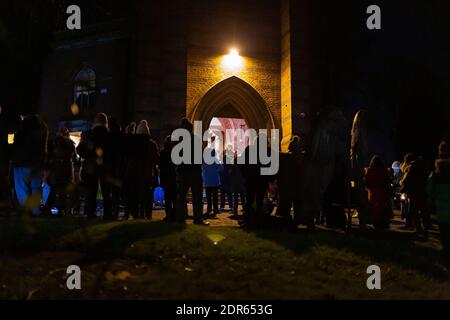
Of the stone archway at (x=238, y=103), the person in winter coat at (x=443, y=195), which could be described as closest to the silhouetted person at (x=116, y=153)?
the person in winter coat at (x=443, y=195)

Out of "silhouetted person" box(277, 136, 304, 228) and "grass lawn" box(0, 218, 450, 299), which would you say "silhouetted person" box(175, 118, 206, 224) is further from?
"silhouetted person" box(277, 136, 304, 228)

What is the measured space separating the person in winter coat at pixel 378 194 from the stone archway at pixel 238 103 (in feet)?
29.0

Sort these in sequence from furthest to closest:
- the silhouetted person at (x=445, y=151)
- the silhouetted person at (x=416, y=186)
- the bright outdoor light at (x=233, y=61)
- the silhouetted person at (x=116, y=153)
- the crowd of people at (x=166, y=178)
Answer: the bright outdoor light at (x=233, y=61)
the silhouetted person at (x=416, y=186)
the silhouetted person at (x=116, y=153)
the crowd of people at (x=166, y=178)
the silhouetted person at (x=445, y=151)

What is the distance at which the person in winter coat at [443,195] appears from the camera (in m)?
5.70

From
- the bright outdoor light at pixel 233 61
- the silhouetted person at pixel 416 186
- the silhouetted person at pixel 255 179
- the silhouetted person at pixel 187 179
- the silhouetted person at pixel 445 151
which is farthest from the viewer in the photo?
the bright outdoor light at pixel 233 61

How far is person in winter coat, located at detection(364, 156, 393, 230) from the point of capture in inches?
313

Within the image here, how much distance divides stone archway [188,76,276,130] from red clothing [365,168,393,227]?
8.88m

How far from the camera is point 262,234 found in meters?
6.28

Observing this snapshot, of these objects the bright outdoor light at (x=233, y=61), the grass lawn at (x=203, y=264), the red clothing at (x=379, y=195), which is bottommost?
the grass lawn at (x=203, y=264)

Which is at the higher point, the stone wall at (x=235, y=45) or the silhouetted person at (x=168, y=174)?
the stone wall at (x=235, y=45)

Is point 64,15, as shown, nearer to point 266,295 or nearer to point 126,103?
point 126,103

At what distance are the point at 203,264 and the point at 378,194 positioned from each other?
4.93 metres

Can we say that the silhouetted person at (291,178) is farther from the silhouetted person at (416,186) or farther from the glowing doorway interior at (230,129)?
the glowing doorway interior at (230,129)
